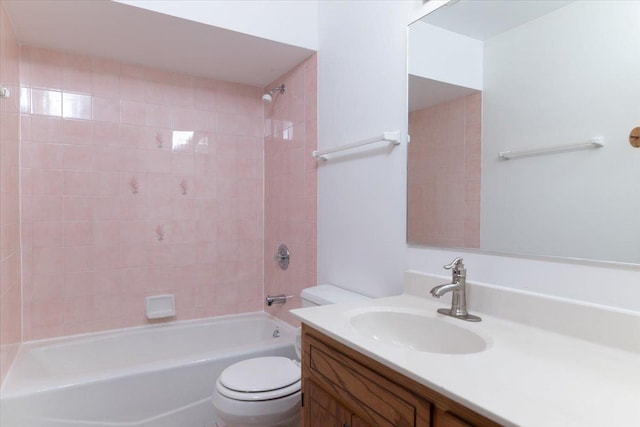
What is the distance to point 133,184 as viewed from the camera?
2.38 metres

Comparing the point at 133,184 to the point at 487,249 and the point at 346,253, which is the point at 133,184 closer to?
the point at 346,253

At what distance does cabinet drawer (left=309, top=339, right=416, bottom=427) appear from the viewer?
811mm

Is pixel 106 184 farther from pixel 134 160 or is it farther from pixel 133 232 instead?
pixel 133 232

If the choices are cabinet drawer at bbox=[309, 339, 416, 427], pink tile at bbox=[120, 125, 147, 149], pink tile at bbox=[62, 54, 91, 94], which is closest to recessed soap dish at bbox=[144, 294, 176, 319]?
pink tile at bbox=[120, 125, 147, 149]

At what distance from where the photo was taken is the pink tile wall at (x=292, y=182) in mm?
2209

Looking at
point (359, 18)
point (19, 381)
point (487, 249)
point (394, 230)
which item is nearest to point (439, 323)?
point (487, 249)

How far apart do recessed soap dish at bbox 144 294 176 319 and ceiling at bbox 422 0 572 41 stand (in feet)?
7.23

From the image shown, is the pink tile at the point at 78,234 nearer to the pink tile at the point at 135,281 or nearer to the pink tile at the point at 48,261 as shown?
the pink tile at the point at 48,261

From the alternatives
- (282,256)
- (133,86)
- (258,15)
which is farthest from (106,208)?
(258,15)

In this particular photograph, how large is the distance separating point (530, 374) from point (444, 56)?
1150 mm

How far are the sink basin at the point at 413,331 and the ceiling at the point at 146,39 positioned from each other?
1.58m

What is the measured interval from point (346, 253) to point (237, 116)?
1444mm

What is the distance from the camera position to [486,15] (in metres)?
1.25

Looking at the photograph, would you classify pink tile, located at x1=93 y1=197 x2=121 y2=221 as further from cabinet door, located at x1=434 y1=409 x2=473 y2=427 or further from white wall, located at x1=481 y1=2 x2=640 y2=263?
cabinet door, located at x1=434 y1=409 x2=473 y2=427
